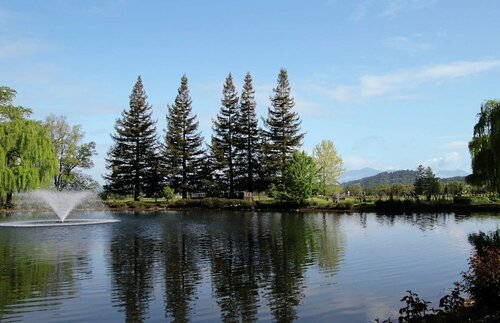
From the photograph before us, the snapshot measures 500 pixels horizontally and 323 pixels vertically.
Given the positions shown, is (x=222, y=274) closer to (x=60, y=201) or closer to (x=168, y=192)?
(x=60, y=201)

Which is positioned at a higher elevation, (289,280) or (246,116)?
(246,116)

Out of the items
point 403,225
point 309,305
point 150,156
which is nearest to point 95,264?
point 309,305

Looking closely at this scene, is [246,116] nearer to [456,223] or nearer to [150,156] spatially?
[150,156]

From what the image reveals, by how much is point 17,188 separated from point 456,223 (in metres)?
43.2

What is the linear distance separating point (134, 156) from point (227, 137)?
48.7 ft

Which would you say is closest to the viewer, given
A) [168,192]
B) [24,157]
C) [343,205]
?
[24,157]

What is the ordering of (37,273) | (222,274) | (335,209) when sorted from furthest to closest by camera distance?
(335,209) < (37,273) < (222,274)

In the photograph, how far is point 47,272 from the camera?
17.5m

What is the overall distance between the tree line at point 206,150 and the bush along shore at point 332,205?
6.65m

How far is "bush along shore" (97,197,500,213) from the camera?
1924 inches

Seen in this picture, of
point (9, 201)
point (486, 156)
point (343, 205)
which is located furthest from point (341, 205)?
point (9, 201)

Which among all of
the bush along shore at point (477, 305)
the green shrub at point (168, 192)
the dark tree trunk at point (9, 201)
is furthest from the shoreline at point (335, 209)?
the bush along shore at point (477, 305)

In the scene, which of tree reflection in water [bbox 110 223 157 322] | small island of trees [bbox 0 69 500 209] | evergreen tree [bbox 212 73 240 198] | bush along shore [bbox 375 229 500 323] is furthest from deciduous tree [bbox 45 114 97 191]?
bush along shore [bbox 375 229 500 323]

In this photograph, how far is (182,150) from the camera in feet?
232
